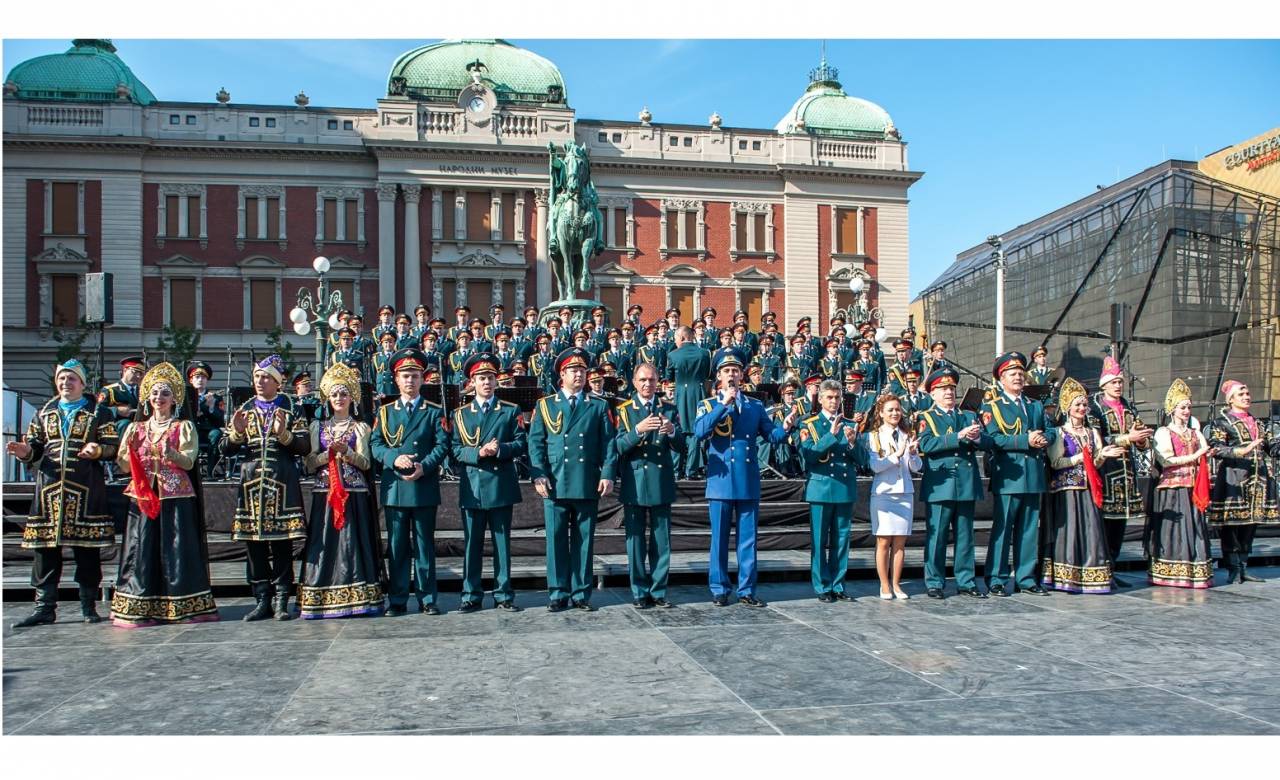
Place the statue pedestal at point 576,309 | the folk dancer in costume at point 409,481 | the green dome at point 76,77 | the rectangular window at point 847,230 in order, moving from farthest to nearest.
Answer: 1. the rectangular window at point 847,230
2. the green dome at point 76,77
3. the statue pedestal at point 576,309
4. the folk dancer in costume at point 409,481

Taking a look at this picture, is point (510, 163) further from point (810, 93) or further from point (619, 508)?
point (619, 508)

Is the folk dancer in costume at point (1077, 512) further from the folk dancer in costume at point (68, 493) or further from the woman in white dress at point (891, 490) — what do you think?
the folk dancer in costume at point (68, 493)

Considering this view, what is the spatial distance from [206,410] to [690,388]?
6.47 metres

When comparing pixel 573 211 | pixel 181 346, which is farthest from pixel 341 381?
pixel 181 346

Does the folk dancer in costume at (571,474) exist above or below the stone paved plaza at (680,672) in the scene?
above

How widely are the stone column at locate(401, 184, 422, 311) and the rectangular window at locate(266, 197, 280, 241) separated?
5571 millimetres

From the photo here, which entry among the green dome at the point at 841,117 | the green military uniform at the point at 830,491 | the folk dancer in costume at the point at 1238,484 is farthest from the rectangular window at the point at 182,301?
the folk dancer in costume at the point at 1238,484

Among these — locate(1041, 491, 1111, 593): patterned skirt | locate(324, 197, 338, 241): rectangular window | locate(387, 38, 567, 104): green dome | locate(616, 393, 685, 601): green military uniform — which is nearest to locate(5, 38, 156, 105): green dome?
locate(324, 197, 338, 241): rectangular window

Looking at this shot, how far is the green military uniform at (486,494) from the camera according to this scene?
27.8 feet

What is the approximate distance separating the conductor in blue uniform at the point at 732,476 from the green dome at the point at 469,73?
139 feet

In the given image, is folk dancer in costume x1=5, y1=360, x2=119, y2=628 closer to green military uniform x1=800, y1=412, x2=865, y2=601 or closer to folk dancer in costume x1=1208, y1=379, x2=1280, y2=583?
green military uniform x1=800, y1=412, x2=865, y2=601

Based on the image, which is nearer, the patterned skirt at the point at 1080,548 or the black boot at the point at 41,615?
the black boot at the point at 41,615

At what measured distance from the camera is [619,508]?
12.5 meters

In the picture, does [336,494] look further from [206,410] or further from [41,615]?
[206,410]
